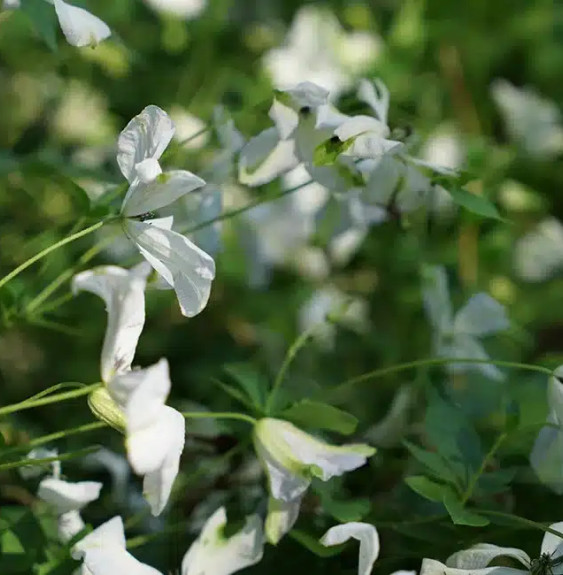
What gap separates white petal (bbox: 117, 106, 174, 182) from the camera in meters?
0.48

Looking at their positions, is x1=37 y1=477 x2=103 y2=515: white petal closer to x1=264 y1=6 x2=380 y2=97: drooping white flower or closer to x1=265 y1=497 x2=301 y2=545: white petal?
x1=265 y1=497 x2=301 y2=545: white petal

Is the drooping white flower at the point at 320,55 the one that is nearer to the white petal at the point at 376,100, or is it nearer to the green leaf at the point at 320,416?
the white petal at the point at 376,100

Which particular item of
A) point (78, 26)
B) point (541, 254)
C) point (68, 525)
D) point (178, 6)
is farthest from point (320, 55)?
point (68, 525)

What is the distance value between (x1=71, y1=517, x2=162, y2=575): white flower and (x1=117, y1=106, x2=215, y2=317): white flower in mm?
127

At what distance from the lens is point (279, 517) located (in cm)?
53

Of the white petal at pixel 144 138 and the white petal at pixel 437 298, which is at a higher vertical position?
the white petal at pixel 144 138

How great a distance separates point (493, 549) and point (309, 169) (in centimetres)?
25

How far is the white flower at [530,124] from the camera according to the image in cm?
111

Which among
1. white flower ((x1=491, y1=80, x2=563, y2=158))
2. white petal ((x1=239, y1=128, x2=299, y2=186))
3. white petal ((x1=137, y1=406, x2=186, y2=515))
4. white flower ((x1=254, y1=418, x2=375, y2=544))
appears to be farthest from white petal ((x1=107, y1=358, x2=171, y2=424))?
white flower ((x1=491, y1=80, x2=563, y2=158))

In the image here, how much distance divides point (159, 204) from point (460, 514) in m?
0.24

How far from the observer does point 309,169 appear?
59 centimetres

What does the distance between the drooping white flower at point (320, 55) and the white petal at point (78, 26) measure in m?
0.53

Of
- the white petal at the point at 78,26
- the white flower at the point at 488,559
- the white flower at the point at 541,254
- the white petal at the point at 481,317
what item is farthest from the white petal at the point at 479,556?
the white flower at the point at 541,254

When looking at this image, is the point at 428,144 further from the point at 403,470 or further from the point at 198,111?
the point at 403,470
